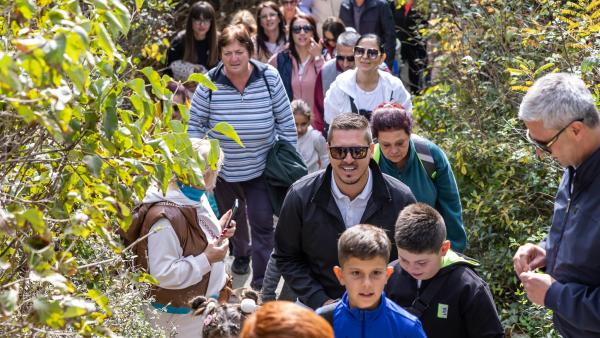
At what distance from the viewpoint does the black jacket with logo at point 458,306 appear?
469 centimetres

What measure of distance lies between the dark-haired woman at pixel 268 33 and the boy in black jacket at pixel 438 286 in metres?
6.45

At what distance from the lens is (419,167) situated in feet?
19.5

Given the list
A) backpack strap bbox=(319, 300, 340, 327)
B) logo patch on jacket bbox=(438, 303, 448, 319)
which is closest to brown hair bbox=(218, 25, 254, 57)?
logo patch on jacket bbox=(438, 303, 448, 319)

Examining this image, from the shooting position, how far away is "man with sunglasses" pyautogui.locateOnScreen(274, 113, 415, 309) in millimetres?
5305

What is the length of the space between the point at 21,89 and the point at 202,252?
275 cm

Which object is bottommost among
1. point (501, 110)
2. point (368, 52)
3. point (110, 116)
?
point (501, 110)

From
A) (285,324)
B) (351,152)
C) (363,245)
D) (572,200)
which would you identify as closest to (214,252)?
(351,152)

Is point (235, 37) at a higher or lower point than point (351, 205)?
higher

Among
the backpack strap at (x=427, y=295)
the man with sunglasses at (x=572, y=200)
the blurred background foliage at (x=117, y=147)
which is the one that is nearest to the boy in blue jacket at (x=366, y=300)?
the backpack strap at (x=427, y=295)

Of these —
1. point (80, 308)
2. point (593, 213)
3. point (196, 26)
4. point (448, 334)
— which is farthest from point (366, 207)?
point (196, 26)

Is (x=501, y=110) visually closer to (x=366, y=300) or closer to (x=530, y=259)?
(x=530, y=259)

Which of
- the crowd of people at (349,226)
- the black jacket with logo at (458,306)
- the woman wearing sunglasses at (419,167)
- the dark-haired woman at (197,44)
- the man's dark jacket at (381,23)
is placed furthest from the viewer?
the man's dark jacket at (381,23)

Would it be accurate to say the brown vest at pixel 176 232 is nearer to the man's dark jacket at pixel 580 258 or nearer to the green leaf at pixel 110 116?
the green leaf at pixel 110 116

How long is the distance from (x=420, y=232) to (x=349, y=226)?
2.40 feet
